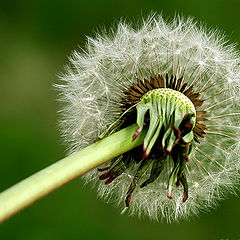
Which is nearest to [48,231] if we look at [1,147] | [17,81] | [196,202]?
[1,147]

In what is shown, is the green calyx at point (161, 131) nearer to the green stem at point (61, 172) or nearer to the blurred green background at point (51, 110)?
the green stem at point (61, 172)

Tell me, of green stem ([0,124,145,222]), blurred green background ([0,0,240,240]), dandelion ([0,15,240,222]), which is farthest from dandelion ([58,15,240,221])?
Result: blurred green background ([0,0,240,240])

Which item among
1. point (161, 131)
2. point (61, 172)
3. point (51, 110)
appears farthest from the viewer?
point (51, 110)

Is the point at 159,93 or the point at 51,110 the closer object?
the point at 159,93

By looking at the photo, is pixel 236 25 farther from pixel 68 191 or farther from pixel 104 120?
pixel 104 120

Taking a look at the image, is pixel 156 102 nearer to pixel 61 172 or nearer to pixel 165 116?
pixel 165 116

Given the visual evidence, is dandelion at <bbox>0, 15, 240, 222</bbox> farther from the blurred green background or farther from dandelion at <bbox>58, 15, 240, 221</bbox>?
the blurred green background

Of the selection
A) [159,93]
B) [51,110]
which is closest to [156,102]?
[159,93]

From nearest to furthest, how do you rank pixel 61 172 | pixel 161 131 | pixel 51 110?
pixel 61 172, pixel 161 131, pixel 51 110
